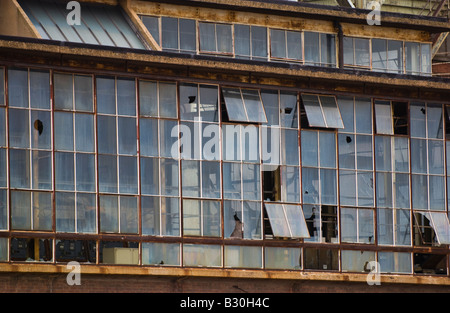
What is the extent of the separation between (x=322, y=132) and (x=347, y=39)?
4.63 m

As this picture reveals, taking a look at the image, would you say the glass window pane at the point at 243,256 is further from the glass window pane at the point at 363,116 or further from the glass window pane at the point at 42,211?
the glass window pane at the point at 42,211

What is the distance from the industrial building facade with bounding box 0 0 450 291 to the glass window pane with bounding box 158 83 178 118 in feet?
0.14

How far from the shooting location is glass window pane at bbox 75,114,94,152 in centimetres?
4122

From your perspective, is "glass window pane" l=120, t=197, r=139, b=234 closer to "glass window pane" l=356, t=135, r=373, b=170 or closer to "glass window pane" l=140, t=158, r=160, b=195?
"glass window pane" l=140, t=158, r=160, b=195

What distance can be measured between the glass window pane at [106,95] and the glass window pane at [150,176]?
1.87 m

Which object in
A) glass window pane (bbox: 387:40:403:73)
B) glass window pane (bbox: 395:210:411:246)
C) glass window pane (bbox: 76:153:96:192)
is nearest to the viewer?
glass window pane (bbox: 76:153:96:192)

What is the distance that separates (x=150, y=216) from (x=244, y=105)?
5017 millimetres

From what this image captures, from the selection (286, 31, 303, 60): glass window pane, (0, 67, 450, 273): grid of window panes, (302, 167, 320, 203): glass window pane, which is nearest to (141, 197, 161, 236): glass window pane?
(0, 67, 450, 273): grid of window panes

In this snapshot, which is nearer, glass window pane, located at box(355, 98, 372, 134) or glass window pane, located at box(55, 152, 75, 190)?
glass window pane, located at box(55, 152, 75, 190)

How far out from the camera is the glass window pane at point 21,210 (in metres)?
39.8

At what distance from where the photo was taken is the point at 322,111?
4547cm

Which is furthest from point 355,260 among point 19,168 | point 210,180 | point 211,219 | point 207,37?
point 19,168

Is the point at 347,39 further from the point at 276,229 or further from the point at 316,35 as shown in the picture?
the point at 276,229

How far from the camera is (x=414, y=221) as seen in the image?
46344 millimetres
